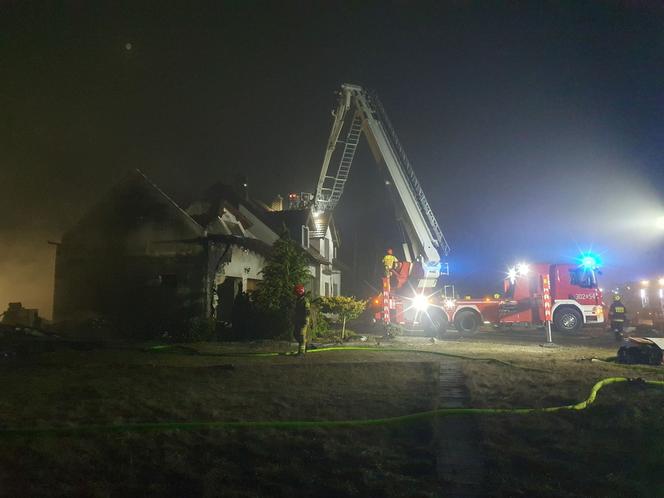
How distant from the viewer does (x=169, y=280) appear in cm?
1667

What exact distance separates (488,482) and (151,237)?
15256 millimetres

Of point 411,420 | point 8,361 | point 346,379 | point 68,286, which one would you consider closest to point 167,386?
point 346,379

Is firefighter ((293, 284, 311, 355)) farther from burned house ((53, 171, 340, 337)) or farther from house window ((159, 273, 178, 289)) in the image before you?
house window ((159, 273, 178, 289))

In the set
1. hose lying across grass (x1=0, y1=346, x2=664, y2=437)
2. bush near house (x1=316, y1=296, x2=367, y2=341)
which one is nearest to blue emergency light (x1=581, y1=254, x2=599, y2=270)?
bush near house (x1=316, y1=296, x2=367, y2=341)

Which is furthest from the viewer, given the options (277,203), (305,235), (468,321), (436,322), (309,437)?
(277,203)

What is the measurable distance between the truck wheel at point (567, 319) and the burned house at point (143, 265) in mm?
9171

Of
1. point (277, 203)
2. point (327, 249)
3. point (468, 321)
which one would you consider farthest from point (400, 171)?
point (277, 203)

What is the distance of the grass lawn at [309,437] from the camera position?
12.4 ft

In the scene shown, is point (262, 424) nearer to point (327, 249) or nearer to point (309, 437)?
point (309, 437)

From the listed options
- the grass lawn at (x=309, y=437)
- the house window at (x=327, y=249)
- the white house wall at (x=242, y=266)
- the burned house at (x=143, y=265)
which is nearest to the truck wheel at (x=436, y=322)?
the burned house at (x=143, y=265)

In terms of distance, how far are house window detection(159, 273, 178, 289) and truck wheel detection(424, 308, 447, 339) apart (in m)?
8.89

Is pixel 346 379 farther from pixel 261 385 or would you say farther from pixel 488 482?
pixel 488 482

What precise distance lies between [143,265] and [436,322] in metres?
10.5

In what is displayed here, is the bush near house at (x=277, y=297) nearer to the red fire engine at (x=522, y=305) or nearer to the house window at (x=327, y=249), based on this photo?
the red fire engine at (x=522, y=305)
